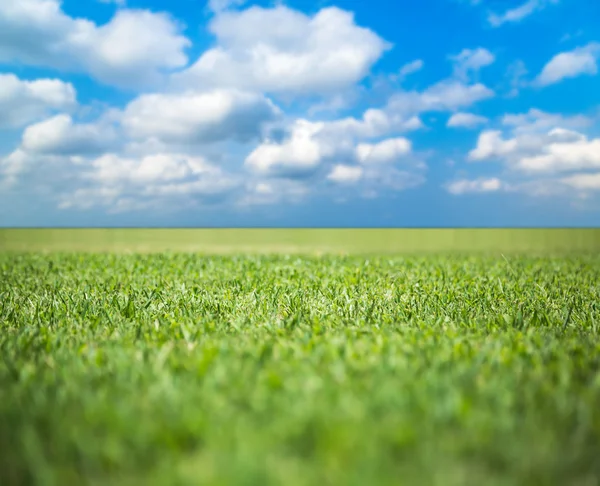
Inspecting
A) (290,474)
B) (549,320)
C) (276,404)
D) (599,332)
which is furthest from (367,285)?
(290,474)

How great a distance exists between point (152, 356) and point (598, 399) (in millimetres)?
3460

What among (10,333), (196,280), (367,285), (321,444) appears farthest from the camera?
(196,280)

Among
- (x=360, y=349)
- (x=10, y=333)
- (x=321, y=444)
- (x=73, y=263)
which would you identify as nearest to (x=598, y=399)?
(x=360, y=349)

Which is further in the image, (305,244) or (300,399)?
(305,244)

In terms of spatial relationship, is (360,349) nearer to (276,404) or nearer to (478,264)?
(276,404)

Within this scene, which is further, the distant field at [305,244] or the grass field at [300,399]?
the distant field at [305,244]

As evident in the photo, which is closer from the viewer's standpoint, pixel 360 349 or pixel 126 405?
pixel 126 405

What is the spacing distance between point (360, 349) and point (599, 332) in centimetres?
378

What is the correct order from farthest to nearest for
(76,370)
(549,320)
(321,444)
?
(549,320), (76,370), (321,444)

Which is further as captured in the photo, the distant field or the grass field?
the distant field

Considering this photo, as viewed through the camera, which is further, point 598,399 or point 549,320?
point 549,320

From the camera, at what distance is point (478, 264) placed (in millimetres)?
14555

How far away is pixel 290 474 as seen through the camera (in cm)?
210

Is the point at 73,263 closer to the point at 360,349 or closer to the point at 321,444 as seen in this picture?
the point at 360,349
